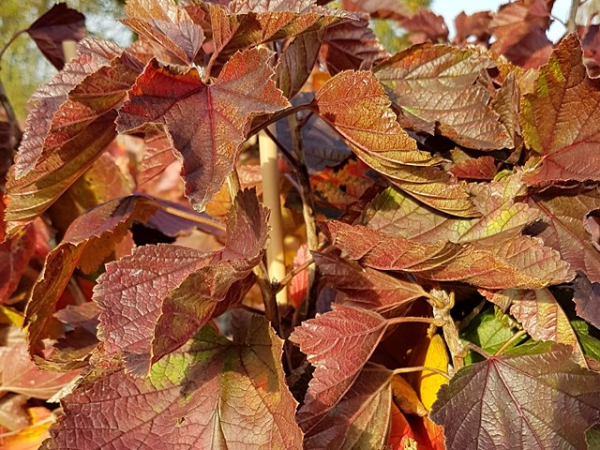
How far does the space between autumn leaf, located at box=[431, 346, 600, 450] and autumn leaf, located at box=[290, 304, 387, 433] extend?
68 mm

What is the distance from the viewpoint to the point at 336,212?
722 mm

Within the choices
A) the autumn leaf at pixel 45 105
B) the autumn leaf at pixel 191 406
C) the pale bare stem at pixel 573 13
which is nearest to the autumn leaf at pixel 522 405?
the autumn leaf at pixel 191 406

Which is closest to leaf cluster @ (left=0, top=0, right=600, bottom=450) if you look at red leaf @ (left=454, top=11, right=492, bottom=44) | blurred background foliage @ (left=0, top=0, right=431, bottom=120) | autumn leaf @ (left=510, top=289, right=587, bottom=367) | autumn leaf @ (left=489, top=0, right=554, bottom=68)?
autumn leaf @ (left=510, top=289, right=587, bottom=367)

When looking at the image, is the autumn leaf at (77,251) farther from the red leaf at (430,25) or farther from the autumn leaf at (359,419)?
the red leaf at (430,25)

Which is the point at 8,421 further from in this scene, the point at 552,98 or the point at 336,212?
the point at 552,98

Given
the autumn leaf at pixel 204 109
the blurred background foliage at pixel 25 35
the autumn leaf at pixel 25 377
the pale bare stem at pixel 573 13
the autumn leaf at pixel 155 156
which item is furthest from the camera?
the blurred background foliage at pixel 25 35

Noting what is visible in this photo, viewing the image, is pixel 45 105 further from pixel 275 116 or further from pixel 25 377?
pixel 25 377

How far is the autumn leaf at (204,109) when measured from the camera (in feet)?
1.23

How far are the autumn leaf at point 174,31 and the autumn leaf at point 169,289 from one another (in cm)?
A: 11

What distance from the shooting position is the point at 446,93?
21.4 inches

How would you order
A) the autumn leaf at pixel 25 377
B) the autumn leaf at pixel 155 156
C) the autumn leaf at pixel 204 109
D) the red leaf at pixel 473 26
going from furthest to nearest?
the red leaf at pixel 473 26 < the autumn leaf at pixel 25 377 < the autumn leaf at pixel 155 156 < the autumn leaf at pixel 204 109

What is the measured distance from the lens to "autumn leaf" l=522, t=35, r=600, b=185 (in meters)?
0.48

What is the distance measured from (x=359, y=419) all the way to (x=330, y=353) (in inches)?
3.0

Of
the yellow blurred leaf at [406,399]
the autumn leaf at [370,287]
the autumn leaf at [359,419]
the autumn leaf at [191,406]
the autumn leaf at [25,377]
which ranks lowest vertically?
the autumn leaf at [25,377]
